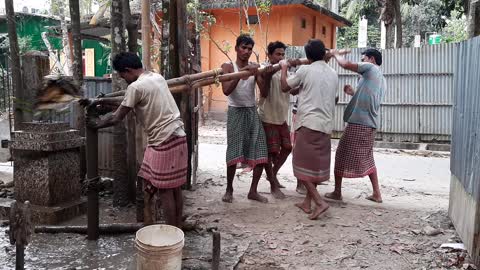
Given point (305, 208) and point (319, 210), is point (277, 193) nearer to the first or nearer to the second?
point (305, 208)

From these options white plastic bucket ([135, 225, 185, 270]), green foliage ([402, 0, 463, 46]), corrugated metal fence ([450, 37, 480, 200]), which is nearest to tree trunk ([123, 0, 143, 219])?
white plastic bucket ([135, 225, 185, 270])

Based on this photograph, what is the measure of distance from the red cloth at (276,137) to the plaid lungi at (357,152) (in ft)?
2.45

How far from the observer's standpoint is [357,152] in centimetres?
550

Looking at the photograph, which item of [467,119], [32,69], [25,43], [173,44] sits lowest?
[467,119]

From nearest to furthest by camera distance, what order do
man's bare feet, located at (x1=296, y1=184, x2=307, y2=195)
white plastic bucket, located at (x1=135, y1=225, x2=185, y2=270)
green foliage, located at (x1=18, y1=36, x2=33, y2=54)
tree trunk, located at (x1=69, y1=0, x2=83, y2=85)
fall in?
white plastic bucket, located at (x1=135, y1=225, x2=185, y2=270) < tree trunk, located at (x1=69, y1=0, x2=83, y2=85) < man's bare feet, located at (x1=296, y1=184, x2=307, y2=195) < green foliage, located at (x1=18, y1=36, x2=33, y2=54)

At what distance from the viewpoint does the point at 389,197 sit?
Result: 6.13m

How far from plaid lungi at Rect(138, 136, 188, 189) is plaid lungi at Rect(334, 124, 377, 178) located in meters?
2.33

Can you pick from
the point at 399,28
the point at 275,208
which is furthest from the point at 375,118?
the point at 399,28

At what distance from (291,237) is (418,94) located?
8046 millimetres

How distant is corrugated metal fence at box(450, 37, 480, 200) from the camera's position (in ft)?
12.8

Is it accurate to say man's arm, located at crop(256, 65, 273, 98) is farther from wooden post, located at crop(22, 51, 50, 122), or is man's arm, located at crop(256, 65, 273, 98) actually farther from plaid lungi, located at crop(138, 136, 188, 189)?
wooden post, located at crop(22, 51, 50, 122)

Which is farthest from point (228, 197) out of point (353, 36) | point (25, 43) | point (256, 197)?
point (353, 36)

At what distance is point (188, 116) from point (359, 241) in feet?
8.40

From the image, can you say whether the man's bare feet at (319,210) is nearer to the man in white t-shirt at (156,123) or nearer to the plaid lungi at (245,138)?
the plaid lungi at (245,138)
